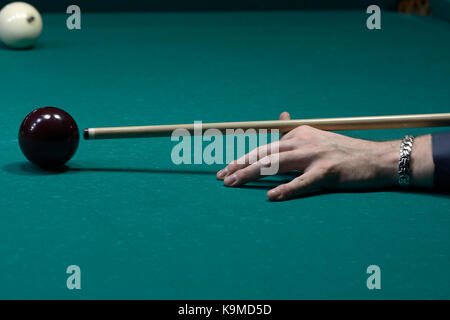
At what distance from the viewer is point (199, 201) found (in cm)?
195

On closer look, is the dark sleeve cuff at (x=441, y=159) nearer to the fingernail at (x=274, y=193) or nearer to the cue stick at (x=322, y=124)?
the cue stick at (x=322, y=124)

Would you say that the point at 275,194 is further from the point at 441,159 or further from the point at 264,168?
the point at 441,159

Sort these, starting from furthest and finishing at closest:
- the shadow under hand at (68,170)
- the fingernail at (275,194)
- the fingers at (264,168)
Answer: the shadow under hand at (68,170), the fingers at (264,168), the fingernail at (275,194)

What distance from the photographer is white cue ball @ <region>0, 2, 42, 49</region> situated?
392 cm

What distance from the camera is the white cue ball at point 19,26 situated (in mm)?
3920

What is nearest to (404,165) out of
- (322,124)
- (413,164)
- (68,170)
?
(413,164)

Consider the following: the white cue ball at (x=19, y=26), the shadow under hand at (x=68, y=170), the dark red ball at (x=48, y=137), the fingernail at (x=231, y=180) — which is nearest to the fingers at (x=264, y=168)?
the fingernail at (x=231, y=180)

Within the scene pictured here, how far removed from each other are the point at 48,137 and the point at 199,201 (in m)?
0.50

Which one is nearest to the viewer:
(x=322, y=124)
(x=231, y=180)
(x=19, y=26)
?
(x=231, y=180)

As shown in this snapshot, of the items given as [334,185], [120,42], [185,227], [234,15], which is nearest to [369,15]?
[234,15]

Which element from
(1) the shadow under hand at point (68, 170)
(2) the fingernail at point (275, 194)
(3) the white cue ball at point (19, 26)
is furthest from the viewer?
(3) the white cue ball at point (19, 26)

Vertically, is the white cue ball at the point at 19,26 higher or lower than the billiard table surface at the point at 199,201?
higher

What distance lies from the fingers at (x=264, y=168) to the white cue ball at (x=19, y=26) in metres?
2.25

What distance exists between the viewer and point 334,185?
2.01 m
